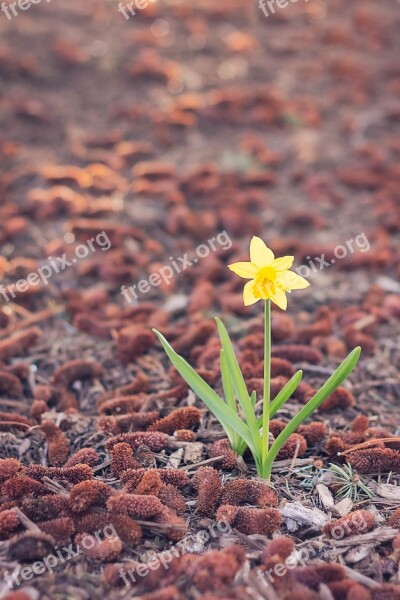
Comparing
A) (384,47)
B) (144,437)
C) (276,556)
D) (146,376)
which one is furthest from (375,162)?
(276,556)
